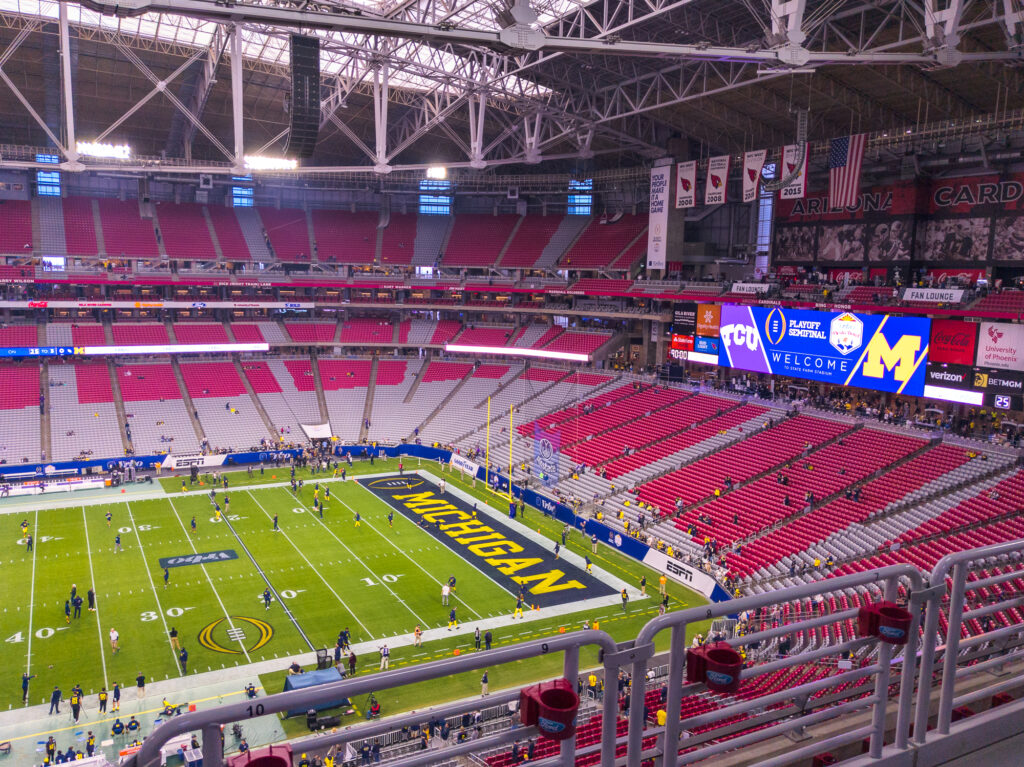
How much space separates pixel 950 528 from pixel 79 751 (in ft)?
98.9

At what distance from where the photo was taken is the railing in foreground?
316 centimetres

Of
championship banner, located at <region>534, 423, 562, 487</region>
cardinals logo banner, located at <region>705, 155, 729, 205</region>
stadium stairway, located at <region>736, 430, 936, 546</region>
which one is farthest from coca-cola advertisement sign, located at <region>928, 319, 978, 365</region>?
championship banner, located at <region>534, 423, 562, 487</region>

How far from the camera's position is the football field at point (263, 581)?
85.8 feet

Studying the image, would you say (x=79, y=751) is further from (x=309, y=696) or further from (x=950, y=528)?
(x=950, y=528)

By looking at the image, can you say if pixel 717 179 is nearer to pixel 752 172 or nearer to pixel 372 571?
pixel 752 172

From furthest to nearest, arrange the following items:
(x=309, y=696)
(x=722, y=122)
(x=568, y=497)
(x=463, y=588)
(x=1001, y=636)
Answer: (x=722, y=122) → (x=568, y=497) → (x=463, y=588) → (x=1001, y=636) → (x=309, y=696)

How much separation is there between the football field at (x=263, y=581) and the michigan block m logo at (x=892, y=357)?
596 inches

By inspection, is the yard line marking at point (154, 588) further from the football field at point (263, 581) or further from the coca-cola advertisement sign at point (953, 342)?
the coca-cola advertisement sign at point (953, 342)

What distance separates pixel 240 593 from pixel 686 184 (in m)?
35.1

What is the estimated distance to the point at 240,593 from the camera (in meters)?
30.8

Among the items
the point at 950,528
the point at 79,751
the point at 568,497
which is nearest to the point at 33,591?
the point at 79,751

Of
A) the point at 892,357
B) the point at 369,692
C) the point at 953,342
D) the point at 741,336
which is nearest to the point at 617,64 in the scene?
the point at 741,336

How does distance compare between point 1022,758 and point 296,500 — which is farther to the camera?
point 296,500

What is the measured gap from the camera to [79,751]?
20.3m
